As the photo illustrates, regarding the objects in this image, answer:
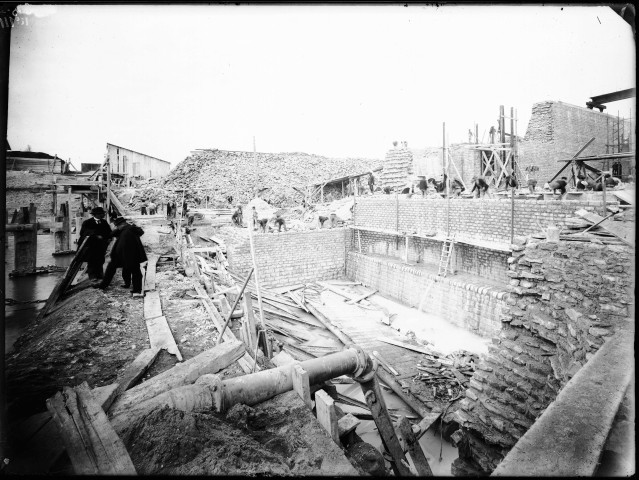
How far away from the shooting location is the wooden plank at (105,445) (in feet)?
6.39

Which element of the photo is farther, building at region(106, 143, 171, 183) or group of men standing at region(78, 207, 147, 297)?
building at region(106, 143, 171, 183)

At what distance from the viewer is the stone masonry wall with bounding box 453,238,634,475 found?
12.7 ft

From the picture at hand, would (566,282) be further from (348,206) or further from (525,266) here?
(348,206)

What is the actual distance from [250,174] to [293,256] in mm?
15569

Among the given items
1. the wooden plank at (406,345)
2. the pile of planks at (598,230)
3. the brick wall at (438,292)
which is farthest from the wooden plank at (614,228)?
the wooden plank at (406,345)

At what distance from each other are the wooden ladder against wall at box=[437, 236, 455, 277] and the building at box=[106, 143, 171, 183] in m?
10.5

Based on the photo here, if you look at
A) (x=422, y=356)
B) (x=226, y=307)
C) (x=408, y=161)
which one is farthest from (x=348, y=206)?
(x=226, y=307)

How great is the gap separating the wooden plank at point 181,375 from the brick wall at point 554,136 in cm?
1766

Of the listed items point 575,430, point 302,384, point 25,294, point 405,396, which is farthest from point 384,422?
point 25,294

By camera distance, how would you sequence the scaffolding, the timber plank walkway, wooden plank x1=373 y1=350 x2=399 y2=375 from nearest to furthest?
wooden plank x1=373 y1=350 x2=399 y2=375, the timber plank walkway, the scaffolding

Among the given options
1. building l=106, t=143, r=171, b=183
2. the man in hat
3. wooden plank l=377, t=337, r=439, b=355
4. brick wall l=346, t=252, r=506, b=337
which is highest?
building l=106, t=143, r=171, b=183

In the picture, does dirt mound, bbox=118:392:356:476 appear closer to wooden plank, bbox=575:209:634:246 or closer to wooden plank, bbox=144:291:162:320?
wooden plank, bbox=144:291:162:320

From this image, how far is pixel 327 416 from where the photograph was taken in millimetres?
2484

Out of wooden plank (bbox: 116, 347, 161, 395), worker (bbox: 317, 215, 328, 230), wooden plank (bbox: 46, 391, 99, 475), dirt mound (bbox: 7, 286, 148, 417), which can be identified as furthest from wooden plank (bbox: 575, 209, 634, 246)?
worker (bbox: 317, 215, 328, 230)
